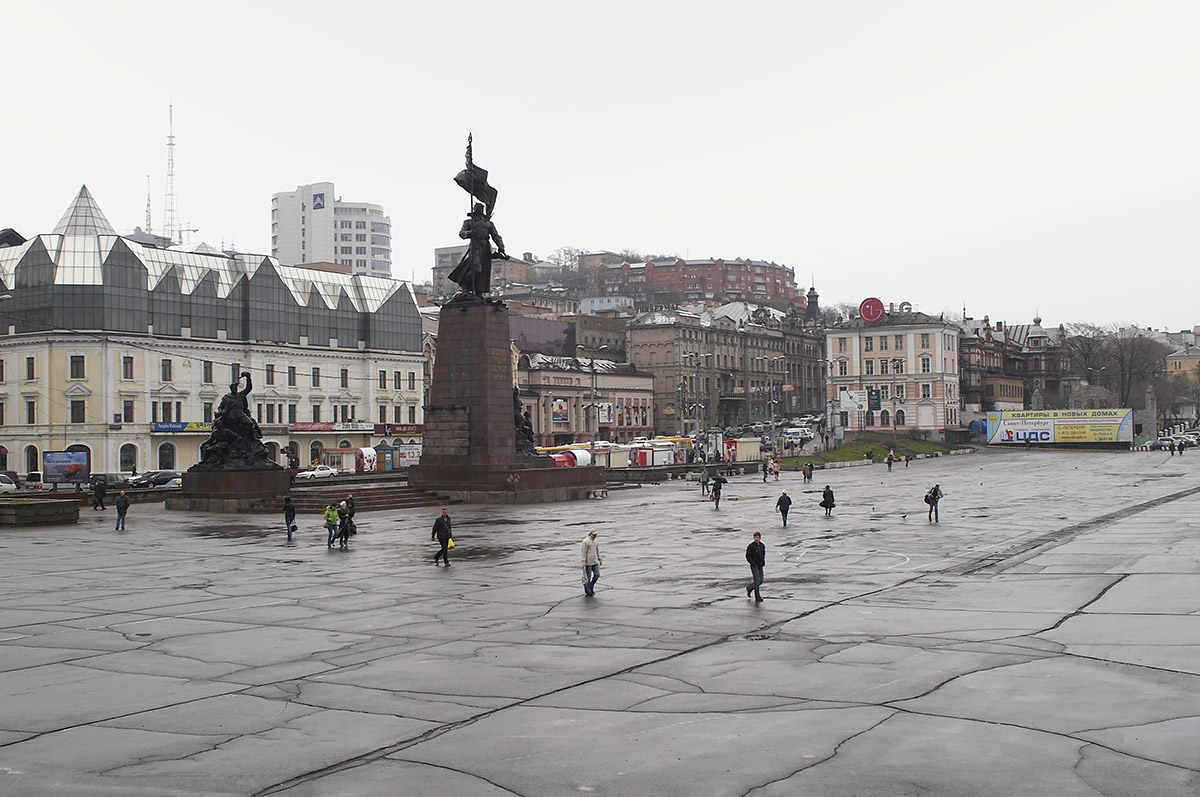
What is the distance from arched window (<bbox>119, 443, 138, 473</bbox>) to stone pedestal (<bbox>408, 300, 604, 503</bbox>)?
37.0 m

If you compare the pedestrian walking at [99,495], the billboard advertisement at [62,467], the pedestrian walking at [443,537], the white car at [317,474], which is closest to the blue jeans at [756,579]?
the pedestrian walking at [443,537]

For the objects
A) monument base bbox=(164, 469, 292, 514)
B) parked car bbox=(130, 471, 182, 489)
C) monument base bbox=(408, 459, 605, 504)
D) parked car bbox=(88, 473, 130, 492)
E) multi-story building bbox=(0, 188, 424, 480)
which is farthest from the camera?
multi-story building bbox=(0, 188, 424, 480)

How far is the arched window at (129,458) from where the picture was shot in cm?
7812

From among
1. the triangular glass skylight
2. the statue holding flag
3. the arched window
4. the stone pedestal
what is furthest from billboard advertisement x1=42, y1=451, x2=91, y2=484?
the triangular glass skylight

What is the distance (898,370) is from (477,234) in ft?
293

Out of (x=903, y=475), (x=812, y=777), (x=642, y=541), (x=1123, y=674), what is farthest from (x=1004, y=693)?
(x=903, y=475)

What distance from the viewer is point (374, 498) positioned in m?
46.9

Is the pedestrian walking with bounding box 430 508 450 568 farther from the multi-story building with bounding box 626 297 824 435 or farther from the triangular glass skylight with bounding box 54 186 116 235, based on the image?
the multi-story building with bounding box 626 297 824 435

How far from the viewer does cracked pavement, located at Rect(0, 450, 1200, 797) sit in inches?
409

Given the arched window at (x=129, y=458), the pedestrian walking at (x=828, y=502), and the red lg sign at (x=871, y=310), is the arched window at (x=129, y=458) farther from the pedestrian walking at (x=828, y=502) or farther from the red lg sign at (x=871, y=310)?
the red lg sign at (x=871, y=310)

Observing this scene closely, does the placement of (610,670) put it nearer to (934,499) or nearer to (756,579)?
(756,579)

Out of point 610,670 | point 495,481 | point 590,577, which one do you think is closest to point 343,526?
point 590,577

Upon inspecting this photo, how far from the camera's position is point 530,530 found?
36.5 m

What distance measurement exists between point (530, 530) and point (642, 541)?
4.83 m
